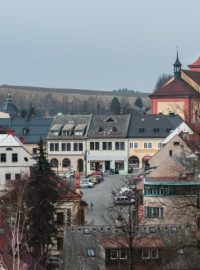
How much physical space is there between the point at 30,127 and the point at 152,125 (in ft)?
39.0

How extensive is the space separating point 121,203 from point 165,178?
5.78 m

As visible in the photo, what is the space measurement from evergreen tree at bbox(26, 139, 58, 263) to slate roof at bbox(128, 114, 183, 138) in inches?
1861

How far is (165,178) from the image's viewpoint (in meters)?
52.7

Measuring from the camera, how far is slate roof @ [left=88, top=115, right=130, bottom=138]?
94750mm

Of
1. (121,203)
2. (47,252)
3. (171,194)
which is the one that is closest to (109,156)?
(121,203)

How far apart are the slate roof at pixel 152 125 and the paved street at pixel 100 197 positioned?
24.2 feet

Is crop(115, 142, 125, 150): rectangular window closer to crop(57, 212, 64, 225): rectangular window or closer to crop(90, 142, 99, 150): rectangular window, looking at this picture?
crop(90, 142, 99, 150): rectangular window

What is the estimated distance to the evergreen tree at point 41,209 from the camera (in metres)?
44.0

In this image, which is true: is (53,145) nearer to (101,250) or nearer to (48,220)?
(48,220)

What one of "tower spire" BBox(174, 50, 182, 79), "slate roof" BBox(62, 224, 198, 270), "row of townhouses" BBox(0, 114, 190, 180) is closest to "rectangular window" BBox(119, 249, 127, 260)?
"slate roof" BBox(62, 224, 198, 270)

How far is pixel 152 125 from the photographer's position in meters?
95.7

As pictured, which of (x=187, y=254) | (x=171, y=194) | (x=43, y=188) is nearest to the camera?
(x=187, y=254)

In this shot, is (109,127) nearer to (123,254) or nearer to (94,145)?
(94,145)

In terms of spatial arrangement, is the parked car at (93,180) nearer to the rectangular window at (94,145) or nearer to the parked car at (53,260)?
the rectangular window at (94,145)
